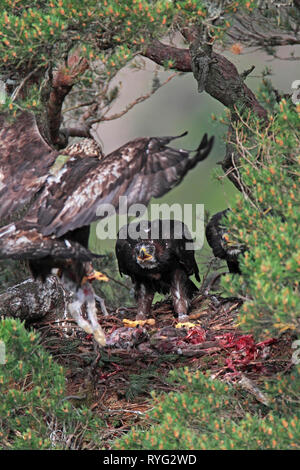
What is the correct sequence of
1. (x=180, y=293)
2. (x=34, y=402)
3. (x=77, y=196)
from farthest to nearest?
1. (x=180, y=293)
2. (x=77, y=196)
3. (x=34, y=402)

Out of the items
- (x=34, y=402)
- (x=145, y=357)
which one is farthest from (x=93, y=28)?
(x=145, y=357)

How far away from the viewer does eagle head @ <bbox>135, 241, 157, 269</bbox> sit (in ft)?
22.9

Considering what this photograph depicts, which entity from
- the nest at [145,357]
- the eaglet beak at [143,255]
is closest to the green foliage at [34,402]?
the nest at [145,357]

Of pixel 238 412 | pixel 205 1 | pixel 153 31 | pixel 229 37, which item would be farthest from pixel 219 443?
pixel 229 37

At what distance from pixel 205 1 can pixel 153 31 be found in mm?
563

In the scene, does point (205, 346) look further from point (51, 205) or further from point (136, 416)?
point (51, 205)

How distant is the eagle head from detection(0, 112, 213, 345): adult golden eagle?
3.31ft

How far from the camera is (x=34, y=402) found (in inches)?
200

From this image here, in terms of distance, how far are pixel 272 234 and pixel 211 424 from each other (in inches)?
46.0

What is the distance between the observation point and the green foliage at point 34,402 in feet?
16.2

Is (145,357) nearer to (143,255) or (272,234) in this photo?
(143,255)

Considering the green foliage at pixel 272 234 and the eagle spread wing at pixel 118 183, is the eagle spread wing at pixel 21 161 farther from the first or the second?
the green foliage at pixel 272 234

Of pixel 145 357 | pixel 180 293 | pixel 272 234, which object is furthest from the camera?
pixel 180 293

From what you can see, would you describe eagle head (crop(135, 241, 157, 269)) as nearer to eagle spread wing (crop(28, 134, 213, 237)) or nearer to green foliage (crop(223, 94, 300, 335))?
eagle spread wing (crop(28, 134, 213, 237))
